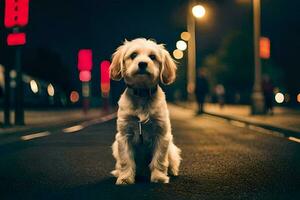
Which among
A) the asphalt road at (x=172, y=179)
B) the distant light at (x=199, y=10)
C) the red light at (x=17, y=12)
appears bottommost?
the asphalt road at (x=172, y=179)

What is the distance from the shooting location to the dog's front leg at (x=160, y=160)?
18.2 feet

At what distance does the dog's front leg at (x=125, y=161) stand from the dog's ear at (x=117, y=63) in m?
0.67

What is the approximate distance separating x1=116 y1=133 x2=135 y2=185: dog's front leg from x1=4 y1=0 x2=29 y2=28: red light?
444 inches

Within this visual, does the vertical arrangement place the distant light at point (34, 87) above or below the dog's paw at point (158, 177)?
above

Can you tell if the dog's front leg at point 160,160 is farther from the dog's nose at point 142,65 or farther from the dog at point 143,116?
the dog's nose at point 142,65

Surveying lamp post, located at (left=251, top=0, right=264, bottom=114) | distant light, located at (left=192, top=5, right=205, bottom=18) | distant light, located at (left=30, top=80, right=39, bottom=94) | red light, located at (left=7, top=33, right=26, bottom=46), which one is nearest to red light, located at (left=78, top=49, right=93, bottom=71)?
distant light, located at (left=192, top=5, right=205, bottom=18)

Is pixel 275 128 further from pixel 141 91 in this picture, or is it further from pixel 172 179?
pixel 141 91

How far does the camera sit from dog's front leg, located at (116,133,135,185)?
550 cm

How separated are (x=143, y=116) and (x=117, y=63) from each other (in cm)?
64

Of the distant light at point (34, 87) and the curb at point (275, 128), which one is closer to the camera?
the curb at point (275, 128)

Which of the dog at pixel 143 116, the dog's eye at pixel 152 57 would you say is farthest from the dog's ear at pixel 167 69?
the dog's eye at pixel 152 57

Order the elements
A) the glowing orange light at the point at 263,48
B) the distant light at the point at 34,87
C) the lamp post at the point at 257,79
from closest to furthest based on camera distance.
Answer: the lamp post at the point at 257,79 → the glowing orange light at the point at 263,48 → the distant light at the point at 34,87

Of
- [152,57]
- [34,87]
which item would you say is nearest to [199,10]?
[152,57]

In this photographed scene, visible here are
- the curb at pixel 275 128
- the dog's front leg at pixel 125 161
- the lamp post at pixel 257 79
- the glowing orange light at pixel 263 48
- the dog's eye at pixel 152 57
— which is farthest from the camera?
the glowing orange light at pixel 263 48
